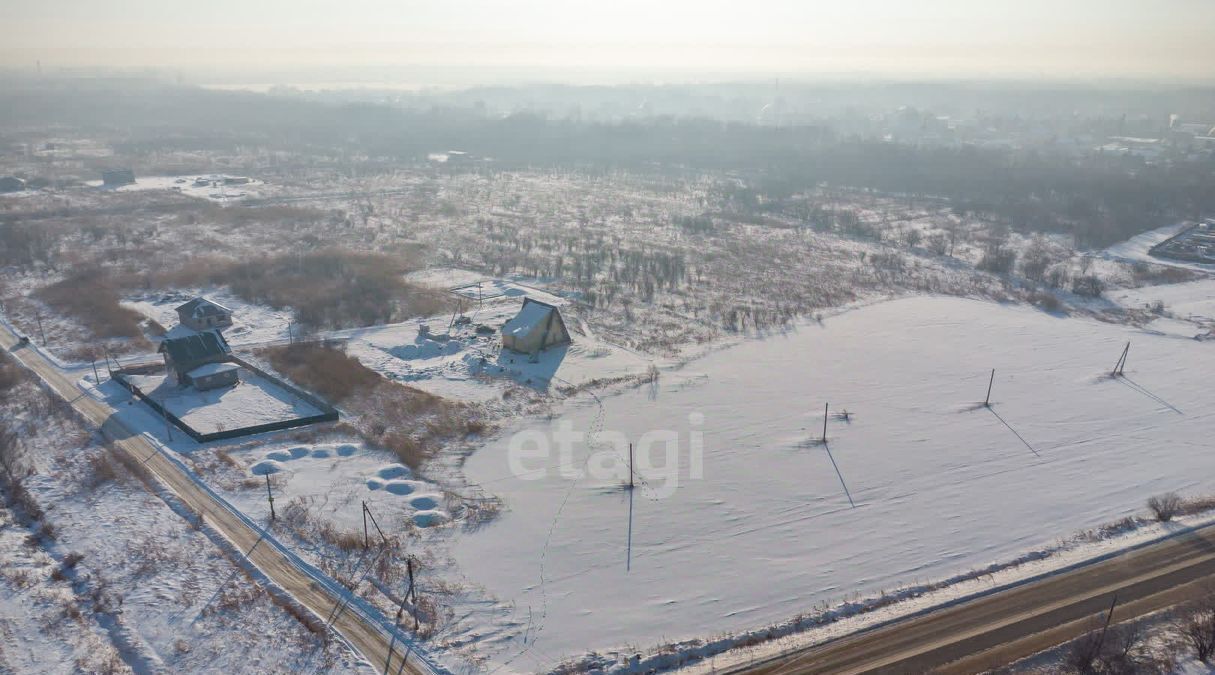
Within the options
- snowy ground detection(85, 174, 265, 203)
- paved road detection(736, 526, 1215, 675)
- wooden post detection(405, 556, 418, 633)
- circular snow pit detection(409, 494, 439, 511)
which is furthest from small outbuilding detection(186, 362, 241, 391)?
snowy ground detection(85, 174, 265, 203)

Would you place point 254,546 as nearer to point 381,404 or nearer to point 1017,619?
point 381,404

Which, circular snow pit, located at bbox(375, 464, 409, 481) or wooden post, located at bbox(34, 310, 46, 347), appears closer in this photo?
circular snow pit, located at bbox(375, 464, 409, 481)

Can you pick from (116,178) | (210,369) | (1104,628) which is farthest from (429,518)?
(116,178)

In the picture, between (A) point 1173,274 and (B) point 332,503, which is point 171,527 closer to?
(B) point 332,503

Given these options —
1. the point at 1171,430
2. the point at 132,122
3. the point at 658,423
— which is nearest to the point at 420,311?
the point at 658,423

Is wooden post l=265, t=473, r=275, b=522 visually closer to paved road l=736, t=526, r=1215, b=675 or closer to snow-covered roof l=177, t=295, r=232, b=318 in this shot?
paved road l=736, t=526, r=1215, b=675

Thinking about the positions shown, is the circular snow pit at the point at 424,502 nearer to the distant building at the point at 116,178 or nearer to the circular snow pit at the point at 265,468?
the circular snow pit at the point at 265,468
